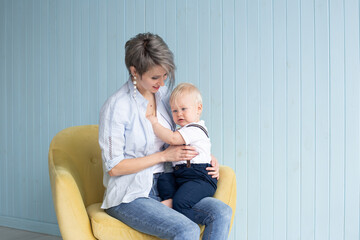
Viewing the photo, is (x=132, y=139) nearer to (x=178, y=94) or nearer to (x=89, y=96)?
(x=178, y=94)

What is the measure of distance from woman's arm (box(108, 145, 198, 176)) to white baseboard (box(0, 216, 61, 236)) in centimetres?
168

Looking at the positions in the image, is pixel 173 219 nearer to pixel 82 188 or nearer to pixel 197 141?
pixel 197 141

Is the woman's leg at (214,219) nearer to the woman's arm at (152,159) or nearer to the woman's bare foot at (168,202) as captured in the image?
the woman's bare foot at (168,202)

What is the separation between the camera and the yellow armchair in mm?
1824

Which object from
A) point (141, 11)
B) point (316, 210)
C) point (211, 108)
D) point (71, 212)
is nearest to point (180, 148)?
point (71, 212)

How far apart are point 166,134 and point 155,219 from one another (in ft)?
1.41

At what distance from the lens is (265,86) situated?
2.44 m

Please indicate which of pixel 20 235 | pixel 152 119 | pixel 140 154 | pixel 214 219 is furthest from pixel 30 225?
pixel 214 219

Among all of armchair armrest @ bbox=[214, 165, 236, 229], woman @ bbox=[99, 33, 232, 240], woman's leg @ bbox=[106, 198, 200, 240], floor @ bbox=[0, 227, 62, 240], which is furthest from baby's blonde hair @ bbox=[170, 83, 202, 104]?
floor @ bbox=[0, 227, 62, 240]

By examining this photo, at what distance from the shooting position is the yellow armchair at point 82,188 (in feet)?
5.98

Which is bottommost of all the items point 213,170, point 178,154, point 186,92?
point 213,170

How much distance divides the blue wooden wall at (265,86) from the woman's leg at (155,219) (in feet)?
2.89

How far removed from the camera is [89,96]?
3.14 metres

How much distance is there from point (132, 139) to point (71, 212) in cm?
44
